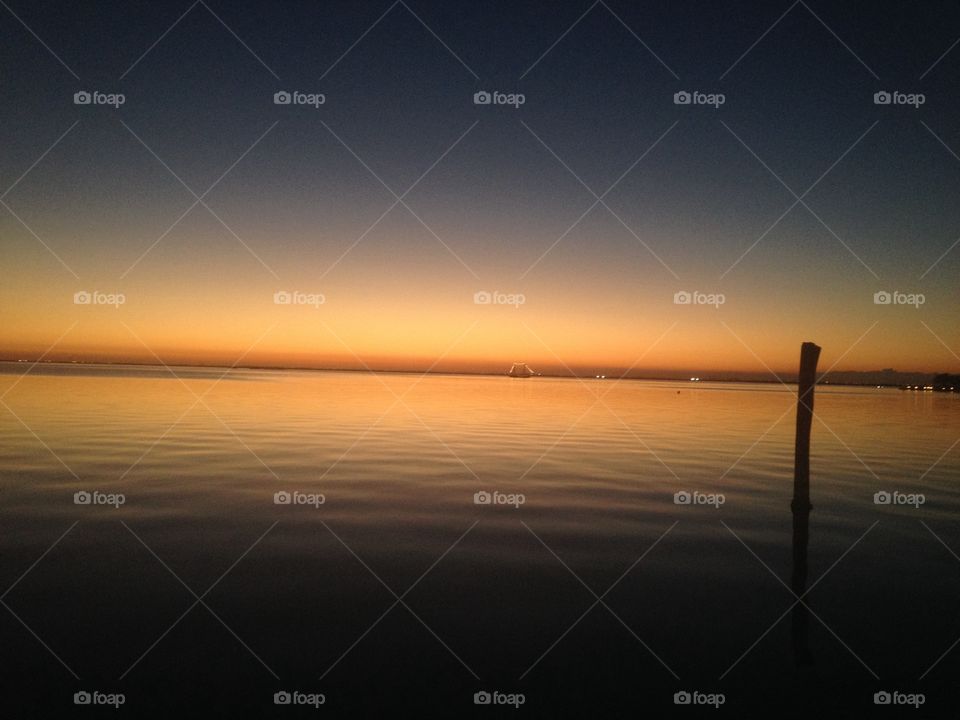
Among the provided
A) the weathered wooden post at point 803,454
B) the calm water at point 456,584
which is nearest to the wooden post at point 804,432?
the weathered wooden post at point 803,454

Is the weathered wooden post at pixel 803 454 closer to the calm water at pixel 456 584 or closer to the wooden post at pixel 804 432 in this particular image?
the wooden post at pixel 804 432

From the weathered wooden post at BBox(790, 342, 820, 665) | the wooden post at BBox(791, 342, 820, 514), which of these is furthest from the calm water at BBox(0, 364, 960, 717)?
the wooden post at BBox(791, 342, 820, 514)

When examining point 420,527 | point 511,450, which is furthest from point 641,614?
point 511,450

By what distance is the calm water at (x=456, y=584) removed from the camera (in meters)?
8.05

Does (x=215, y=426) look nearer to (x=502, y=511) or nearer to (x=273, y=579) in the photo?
(x=502, y=511)

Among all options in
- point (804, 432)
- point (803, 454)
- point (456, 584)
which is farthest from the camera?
point (804, 432)

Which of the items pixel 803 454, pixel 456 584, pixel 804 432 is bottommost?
pixel 456 584

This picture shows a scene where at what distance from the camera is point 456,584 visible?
11000mm

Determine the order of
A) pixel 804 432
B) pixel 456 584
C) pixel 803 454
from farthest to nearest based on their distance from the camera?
1. pixel 804 432
2. pixel 803 454
3. pixel 456 584

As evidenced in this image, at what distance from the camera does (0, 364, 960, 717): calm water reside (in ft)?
26.4

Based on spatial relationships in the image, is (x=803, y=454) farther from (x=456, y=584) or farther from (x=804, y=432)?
(x=456, y=584)

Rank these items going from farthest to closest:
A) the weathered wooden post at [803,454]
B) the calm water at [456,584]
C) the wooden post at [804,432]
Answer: the wooden post at [804,432] < the weathered wooden post at [803,454] < the calm water at [456,584]

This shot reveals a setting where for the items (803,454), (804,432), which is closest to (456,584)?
(803,454)

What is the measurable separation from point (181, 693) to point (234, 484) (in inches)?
448
